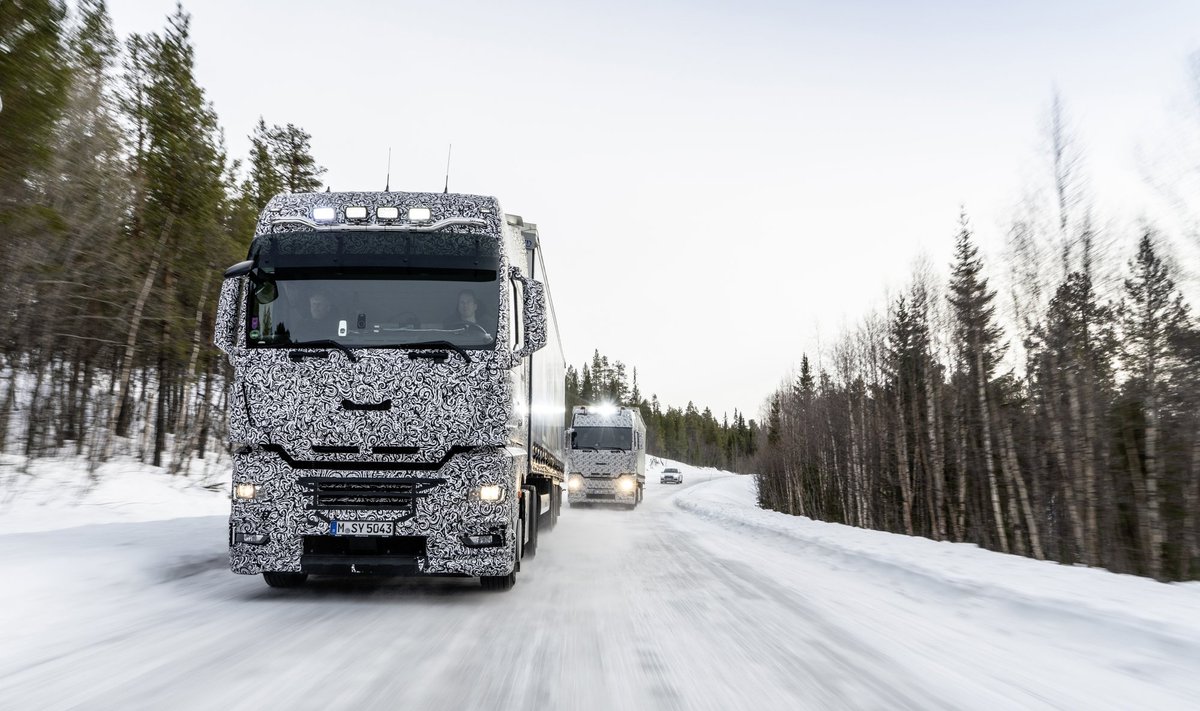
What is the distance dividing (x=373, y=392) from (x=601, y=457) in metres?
21.4

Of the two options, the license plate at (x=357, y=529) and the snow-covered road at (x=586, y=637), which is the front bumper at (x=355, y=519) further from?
the snow-covered road at (x=586, y=637)

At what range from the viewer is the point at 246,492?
21.6 feet

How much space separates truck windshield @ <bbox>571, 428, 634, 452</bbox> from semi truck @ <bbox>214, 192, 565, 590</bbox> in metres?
20.6

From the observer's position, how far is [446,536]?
6645 millimetres

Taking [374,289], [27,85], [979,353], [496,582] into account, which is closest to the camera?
[374,289]

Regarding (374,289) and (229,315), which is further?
(374,289)

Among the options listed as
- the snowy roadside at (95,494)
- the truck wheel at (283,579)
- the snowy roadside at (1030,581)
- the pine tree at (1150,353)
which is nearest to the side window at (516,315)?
the truck wheel at (283,579)

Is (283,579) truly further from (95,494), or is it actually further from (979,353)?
(979,353)

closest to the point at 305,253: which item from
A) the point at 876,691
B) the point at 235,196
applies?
the point at 876,691

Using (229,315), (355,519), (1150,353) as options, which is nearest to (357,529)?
(355,519)

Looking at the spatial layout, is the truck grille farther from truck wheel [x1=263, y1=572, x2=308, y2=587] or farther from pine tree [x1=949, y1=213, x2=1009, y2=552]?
pine tree [x1=949, y1=213, x2=1009, y2=552]

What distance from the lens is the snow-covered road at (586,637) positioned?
3.92 meters

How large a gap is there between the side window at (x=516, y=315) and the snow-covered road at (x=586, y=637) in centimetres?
237

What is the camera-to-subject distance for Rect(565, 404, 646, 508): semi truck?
27.6m
